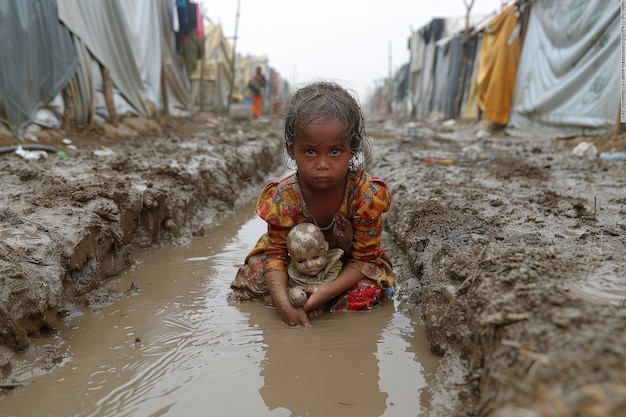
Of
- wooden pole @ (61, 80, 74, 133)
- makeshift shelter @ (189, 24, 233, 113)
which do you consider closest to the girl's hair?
wooden pole @ (61, 80, 74, 133)

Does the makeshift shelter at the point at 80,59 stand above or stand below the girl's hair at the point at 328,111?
above

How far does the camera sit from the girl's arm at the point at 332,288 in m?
2.11

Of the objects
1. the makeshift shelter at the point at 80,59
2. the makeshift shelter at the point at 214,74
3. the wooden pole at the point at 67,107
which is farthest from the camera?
the makeshift shelter at the point at 214,74

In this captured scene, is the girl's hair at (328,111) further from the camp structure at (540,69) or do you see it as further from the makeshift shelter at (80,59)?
A: the camp structure at (540,69)

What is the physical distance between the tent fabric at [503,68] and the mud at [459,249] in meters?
4.91

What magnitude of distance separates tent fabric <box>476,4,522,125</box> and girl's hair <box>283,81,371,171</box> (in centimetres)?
884

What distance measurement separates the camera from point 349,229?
2.30 meters

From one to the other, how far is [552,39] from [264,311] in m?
8.10

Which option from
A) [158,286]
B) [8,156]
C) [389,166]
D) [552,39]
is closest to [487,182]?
[389,166]

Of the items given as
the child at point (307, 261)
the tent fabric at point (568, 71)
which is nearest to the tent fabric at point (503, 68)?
the tent fabric at point (568, 71)

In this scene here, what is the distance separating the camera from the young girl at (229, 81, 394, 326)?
2014 millimetres

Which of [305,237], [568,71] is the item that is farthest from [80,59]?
[568,71]

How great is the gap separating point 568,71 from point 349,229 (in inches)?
275

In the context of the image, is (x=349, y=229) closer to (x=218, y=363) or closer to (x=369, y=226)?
(x=369, y=226)
